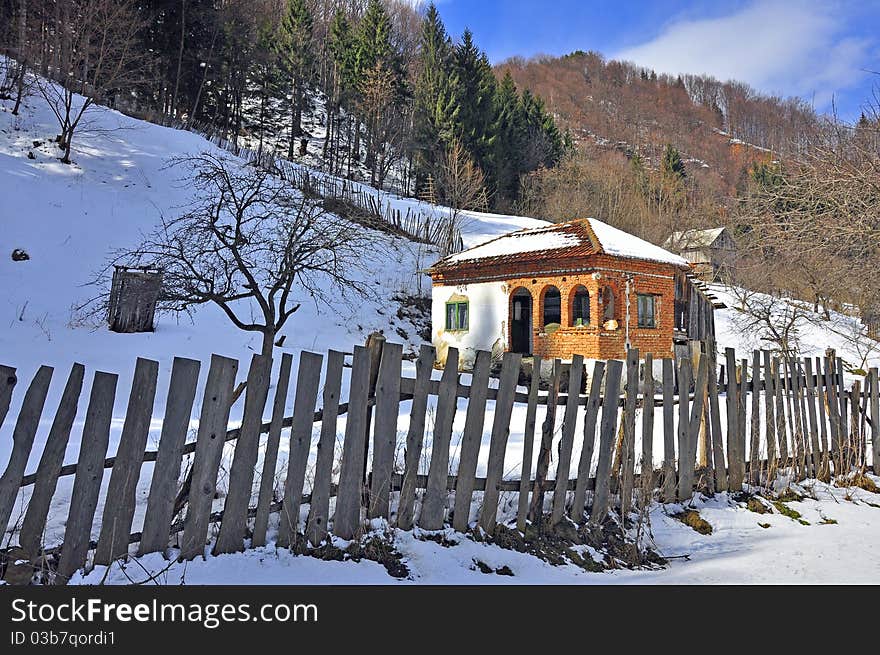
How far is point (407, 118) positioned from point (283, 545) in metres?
46.9

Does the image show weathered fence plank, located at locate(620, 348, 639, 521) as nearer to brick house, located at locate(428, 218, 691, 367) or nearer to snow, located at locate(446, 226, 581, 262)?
brick house, located at locate(428, 218, 691, 367)

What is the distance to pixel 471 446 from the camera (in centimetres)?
404

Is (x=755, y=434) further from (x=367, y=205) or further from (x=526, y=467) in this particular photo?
(x=367, y=205)

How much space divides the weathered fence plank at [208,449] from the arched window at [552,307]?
14275 mm

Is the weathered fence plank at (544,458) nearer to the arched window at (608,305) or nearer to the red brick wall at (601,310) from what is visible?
the red brick wall at (601,310)

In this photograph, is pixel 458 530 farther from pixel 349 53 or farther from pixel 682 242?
pixel 349 53

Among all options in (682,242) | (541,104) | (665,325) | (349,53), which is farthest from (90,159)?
(541,104)

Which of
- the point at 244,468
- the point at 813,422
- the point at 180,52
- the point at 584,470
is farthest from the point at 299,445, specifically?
the point at 180,52

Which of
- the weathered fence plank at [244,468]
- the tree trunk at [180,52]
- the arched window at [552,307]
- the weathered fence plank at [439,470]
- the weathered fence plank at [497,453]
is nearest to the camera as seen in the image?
the weathered fence plank at [244,468]

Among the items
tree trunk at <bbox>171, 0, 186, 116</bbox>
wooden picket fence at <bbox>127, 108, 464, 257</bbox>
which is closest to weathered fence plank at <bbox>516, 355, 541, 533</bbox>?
wooden picket fence at <bbox>127, 108, 464, 257</bbox>

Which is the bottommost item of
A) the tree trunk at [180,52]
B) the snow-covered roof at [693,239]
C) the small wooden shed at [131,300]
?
the small wooden shed at [131,300]

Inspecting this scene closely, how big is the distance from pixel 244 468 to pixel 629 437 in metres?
3.13

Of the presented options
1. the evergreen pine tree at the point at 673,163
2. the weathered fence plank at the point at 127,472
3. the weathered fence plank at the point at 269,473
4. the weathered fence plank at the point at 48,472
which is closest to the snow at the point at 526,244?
the weathered fence plank at the point at 269,473

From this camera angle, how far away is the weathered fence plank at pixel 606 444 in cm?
454
